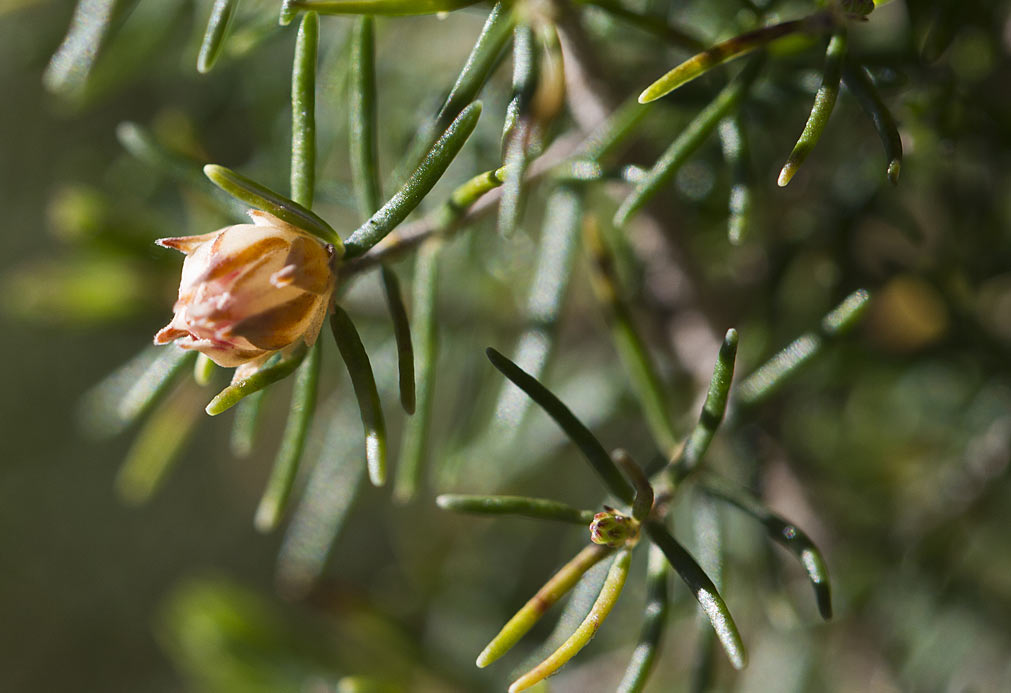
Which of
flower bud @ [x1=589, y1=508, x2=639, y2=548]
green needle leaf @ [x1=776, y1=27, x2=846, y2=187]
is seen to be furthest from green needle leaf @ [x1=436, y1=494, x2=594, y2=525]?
green needle leaf @ [x1=776, y1=27, x2=846, y2=187]

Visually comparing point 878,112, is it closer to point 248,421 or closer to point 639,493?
point 639,493

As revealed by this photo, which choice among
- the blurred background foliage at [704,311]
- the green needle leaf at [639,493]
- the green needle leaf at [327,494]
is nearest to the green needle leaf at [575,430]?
the green needle leaf at [639,493]

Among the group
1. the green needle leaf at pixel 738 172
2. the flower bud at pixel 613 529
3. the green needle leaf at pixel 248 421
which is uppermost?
the green needle leaf at pixel 738 172

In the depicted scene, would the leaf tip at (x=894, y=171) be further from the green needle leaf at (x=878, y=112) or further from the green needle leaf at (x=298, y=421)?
the green needle leaf at (x=298, y=421)

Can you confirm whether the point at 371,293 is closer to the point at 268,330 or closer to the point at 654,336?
the point at 654,336

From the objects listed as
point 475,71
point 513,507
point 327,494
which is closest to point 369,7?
point 475,71

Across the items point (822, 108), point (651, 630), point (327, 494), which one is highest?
point (822, 108)

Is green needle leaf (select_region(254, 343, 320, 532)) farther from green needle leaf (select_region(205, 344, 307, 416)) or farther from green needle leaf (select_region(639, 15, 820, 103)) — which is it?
green needle leaf (select_region(639, 15, 820, 103))
